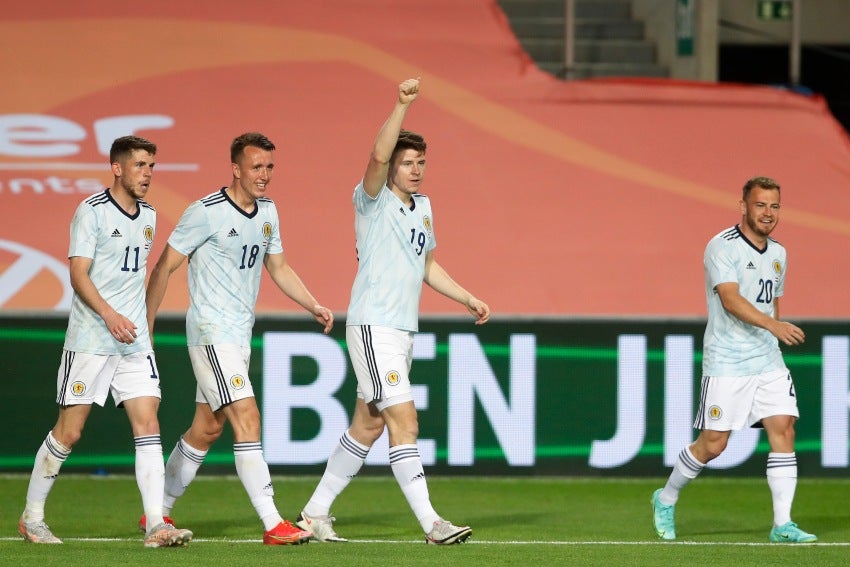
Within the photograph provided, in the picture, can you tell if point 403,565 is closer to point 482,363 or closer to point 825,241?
point 482,363

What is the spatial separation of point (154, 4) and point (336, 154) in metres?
2.53

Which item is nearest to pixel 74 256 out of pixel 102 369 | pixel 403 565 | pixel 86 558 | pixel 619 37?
pixel 102 369

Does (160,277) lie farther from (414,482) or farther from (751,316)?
(751,316)

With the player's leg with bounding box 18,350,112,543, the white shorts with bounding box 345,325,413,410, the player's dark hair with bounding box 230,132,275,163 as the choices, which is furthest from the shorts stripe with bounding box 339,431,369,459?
the player's dark hair with bounding box 230,132,275,163

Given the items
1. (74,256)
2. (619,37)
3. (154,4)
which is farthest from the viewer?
(619,37)

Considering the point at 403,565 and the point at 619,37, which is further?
the point at 619,37

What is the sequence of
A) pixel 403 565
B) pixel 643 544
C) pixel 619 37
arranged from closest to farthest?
1. pixel 403 565
2. pixel 643 544
3. pixel 619 37

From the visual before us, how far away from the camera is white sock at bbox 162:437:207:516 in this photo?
24.1 ft

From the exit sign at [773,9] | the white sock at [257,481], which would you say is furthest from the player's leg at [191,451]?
the exit sign at [773,9]

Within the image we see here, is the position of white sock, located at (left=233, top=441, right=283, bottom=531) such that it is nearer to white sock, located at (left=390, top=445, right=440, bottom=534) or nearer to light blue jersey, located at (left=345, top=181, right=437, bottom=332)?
white sock, located at (left=390, top=445, right=440, bottom=534)

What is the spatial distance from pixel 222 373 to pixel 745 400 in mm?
2638

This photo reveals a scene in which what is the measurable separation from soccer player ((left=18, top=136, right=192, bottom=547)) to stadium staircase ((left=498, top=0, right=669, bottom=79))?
8.73m

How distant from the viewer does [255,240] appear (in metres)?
7.06

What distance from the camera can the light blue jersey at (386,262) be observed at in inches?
275
